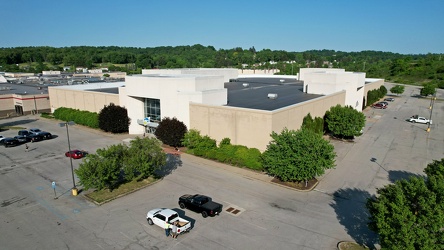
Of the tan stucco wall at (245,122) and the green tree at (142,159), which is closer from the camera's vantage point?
the green tree at (142,159)

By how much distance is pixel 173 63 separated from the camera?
186 meters

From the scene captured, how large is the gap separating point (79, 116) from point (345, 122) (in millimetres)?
44890

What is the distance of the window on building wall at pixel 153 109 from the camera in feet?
149

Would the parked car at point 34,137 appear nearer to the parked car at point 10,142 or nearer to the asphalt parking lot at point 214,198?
the parked car at point 10,142

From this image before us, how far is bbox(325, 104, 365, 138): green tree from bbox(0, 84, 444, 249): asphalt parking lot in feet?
8.75

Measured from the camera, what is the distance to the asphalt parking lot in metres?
20.2

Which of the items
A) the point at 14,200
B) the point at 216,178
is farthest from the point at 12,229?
the point at 216,178

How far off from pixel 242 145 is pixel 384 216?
19.9 meters

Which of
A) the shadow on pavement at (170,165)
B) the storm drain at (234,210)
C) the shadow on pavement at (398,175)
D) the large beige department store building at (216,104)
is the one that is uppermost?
the large beige department store building at (216,104)

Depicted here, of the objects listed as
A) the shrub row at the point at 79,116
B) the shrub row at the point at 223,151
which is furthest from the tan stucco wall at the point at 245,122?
the shrub row at the point at 79,116

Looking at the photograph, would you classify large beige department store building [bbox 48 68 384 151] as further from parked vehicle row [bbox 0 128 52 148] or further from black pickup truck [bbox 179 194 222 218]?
black pickup truck [bbox 179 194 222 218]

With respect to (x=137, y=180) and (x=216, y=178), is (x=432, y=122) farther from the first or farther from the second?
(x=137, y=180)

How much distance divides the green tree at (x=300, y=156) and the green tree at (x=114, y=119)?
27948 mm

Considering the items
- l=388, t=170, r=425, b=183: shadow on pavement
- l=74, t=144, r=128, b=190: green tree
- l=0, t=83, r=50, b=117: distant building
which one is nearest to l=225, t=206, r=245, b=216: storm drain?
l=74, t=144, r=128, b=190: green tree
